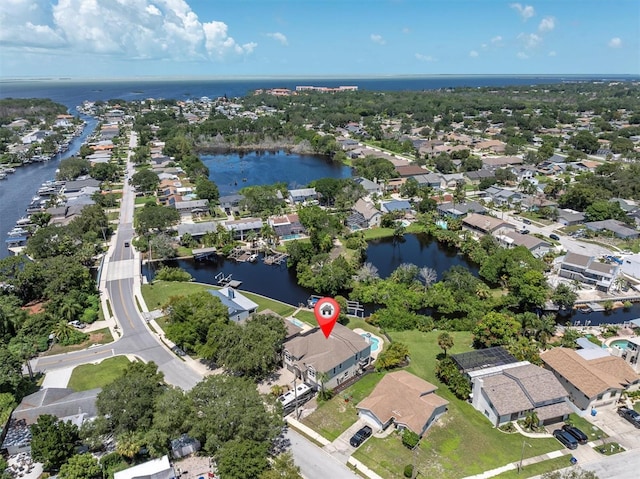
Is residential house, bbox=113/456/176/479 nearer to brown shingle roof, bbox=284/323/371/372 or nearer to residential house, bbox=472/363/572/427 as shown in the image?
brown shingle roof, bbox=284/323/371/372

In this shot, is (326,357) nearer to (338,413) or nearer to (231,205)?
(338,413)

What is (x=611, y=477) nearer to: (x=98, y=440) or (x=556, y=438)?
(x=556, y=438)

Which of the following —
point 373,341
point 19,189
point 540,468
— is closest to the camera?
point 540,468

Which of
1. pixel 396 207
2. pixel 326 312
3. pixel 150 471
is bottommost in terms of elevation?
pixel 150 471

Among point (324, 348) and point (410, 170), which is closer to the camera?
point (324, 348)

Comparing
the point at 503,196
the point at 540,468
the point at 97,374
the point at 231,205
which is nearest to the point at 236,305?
the point at 97,374

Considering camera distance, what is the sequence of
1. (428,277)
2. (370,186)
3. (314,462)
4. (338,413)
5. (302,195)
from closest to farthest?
(314,462)
(338,413)
(428,277)
(302,195)
(370,186)

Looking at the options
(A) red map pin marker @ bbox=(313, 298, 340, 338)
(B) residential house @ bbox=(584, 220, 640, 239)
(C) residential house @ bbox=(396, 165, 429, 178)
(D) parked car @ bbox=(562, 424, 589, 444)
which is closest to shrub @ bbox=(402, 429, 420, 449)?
(A) red map pin marker @ bbox=(313, 298, 340, 338)

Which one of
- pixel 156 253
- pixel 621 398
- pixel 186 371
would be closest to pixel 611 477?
pixel 621 398
